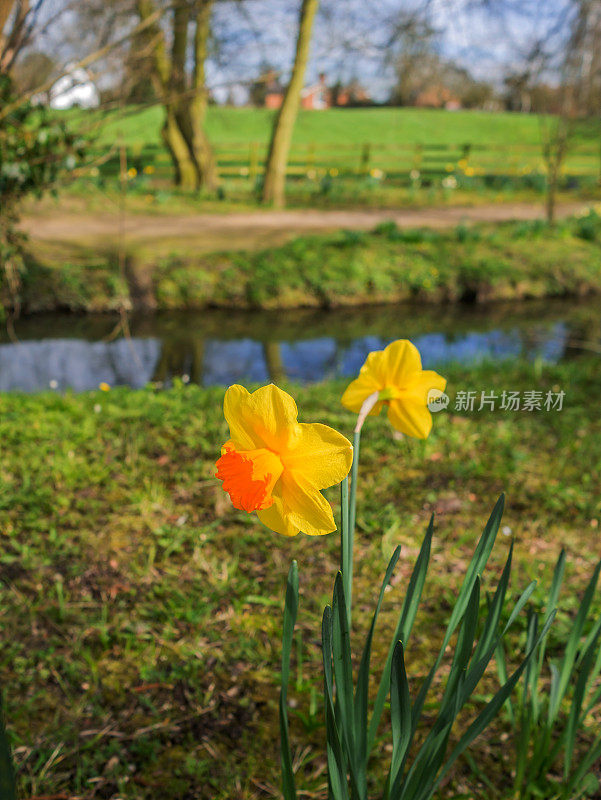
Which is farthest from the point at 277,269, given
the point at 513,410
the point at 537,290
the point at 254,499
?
the point at 254,499

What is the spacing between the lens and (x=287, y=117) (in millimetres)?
10805

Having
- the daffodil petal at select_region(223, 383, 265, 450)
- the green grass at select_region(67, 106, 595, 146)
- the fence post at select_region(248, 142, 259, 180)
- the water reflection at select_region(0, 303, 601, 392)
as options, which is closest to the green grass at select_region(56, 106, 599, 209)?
the fence post at select_region(248, 142, 259, 180)

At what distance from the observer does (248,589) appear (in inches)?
79.2

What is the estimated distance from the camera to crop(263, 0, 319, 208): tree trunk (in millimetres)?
9734

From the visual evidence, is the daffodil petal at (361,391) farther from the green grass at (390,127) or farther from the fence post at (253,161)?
the green grass at (390,127)

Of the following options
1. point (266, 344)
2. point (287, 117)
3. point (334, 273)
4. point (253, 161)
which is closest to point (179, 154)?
point (287, 117)

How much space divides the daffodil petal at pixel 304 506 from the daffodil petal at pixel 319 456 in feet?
0.03

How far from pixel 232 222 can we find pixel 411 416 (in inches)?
361

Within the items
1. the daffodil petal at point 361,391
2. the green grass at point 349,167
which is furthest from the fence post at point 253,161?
the daffodil petal at point 361,391

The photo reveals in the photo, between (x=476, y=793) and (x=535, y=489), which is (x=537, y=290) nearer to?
(x=535, y=489)

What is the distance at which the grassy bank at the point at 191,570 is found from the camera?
1488mm

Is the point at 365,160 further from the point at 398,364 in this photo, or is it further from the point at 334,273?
the point at 398,364

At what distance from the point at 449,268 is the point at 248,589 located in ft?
20.8

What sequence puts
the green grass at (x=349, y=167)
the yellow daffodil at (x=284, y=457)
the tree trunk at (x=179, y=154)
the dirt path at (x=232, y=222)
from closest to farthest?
the yellow daffodil at (x=284, y=457)
the dirt path at (x=232, y=222)
the green grass at (x=349, y=167)
the tree trunk at (x=179, y=154)
